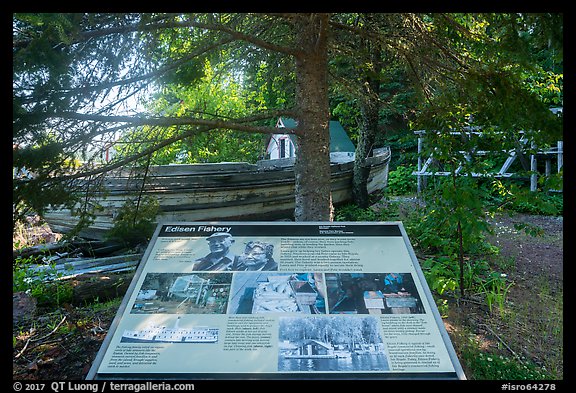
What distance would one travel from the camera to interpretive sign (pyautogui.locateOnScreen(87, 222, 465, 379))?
1990 mm

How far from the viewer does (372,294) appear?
91.1 inches

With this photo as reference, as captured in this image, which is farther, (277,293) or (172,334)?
(277,293)

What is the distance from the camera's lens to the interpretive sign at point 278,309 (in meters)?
1.99

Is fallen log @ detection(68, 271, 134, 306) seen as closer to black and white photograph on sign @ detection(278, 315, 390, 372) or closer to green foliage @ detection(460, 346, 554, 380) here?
black and white photograph on sign @ detection(278, 315, 390, 372)

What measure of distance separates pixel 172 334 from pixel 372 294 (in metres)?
1.07

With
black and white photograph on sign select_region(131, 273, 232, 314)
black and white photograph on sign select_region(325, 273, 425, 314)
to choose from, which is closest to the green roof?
→ black and white photograph on sign select_region(325, 273, 425, 314)

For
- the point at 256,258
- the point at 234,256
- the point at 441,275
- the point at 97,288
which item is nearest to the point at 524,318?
the point at 441,275

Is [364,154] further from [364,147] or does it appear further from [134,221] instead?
[134,221]

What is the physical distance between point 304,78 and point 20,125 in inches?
96.1

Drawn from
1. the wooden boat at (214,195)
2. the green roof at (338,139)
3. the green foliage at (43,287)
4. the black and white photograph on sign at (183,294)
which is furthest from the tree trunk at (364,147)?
the black and white photograph on sign at (183,294)

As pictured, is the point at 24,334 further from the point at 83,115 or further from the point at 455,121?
the point at 455,121

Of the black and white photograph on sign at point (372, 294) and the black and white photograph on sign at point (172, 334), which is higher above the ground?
the black and white photograph on sign at point (372, 294)

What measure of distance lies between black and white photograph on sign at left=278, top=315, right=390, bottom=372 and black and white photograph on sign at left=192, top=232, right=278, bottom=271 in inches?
16.2

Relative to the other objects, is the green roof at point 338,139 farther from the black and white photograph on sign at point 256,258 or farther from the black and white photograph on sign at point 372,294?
the black and white photograph on sign at point 372,294
